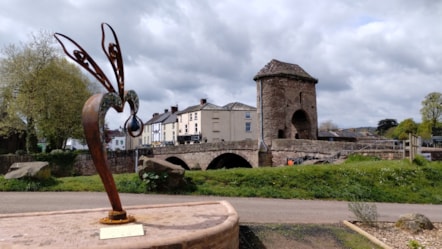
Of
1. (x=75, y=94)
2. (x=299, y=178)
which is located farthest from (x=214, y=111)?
(x=299, y=178)

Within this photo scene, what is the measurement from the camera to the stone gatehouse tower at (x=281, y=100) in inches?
1157

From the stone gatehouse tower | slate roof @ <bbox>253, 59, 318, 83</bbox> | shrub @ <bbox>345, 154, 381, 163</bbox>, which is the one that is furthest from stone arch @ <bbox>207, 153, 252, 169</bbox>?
shrub @ <bbox>345, 154, 381, 163</bbox>

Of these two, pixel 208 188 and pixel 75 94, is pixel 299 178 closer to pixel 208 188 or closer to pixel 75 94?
pixel 208 188

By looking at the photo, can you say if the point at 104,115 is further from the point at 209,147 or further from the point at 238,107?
the point at 238,107

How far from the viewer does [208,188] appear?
13.1 meters

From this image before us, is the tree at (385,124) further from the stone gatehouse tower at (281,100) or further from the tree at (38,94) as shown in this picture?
the tree at (38,94)

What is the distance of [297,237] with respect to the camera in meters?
7.46

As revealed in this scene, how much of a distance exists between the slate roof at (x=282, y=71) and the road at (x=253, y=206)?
18514 mm

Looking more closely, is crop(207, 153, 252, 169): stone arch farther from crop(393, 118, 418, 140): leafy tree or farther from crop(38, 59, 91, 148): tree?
crop(393, 118, 418, 140): leafy tree

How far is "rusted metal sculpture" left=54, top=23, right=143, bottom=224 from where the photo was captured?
6270 millimetres

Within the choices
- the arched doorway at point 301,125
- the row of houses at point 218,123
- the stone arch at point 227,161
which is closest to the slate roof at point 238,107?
the row of houses at point 218,123

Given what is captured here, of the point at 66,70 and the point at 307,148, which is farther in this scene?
the point at 66,70

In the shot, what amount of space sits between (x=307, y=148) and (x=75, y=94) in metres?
20.0

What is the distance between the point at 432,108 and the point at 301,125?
2856 cm
